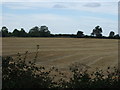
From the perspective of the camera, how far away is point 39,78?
400cm

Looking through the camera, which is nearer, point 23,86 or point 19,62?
point 23,86

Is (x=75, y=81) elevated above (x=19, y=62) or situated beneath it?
situated beneath

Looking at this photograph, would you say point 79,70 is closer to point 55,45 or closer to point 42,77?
point 42,77

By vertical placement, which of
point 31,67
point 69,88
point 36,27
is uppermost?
point 36,27

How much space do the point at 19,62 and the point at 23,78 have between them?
39 centimetres

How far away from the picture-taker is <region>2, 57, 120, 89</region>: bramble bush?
3.92 m

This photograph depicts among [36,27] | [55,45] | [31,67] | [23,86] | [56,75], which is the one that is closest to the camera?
[23,86]

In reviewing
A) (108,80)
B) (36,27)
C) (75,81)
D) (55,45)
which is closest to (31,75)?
(75,81)

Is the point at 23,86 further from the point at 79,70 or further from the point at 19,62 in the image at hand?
the point at 79,70

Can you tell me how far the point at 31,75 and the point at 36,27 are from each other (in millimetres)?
1875

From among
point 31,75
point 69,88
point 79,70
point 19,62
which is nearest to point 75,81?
point 69,88

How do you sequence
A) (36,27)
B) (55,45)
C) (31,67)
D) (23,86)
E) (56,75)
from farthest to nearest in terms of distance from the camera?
(55,45) → (36,27) → (56,75) → (31,67) → (23,86)

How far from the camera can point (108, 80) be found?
4.11 metres

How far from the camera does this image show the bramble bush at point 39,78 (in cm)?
392
